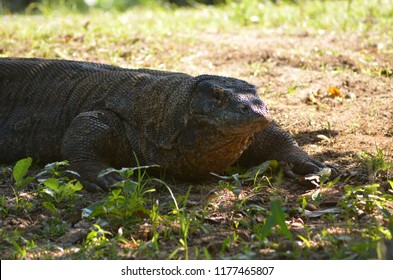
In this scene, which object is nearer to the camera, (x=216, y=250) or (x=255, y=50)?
(x=216, y=250)

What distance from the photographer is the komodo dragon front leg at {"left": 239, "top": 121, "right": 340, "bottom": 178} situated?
17.6ft

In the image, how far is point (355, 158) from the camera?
5484mm

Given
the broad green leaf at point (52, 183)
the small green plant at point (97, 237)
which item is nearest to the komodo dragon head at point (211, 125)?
the broad green leaf at point (52, 183)

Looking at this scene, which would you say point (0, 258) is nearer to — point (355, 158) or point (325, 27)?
point (355, 158)

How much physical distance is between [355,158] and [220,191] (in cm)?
114

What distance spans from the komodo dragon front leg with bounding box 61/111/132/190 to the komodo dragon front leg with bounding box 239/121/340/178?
0.84 m

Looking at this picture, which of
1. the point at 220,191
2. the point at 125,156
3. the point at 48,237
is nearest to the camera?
the point at 48,237

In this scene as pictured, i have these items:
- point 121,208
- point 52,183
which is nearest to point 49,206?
point 52,183

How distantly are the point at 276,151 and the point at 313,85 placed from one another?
2.06 m

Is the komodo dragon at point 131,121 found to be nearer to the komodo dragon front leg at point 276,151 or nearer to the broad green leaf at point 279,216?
the komodo dragon front leg at point 276,151

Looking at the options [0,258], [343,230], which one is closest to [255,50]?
[343,230]

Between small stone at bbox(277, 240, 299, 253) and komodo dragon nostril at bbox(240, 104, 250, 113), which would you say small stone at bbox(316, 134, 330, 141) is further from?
small stone at bbox(277, 240, 299, 253)

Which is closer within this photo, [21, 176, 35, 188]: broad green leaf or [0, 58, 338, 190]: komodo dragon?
[21, 176, 35, 188]: broad green leaf

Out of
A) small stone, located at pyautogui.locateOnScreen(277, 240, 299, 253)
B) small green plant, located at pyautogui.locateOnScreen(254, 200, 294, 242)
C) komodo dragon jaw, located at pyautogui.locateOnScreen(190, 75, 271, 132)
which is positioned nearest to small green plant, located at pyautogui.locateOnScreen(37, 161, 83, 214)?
komodo dragon jaw, located at pyautogui.locateOnScreen(190, 75, 271, 132)
